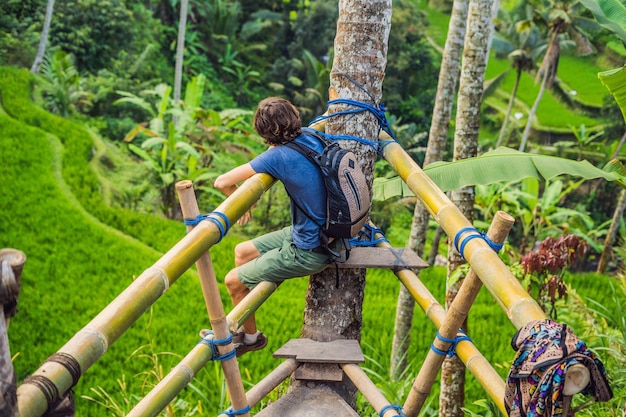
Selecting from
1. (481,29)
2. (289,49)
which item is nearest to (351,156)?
(481,29)

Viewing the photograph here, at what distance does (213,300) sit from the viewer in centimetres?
201

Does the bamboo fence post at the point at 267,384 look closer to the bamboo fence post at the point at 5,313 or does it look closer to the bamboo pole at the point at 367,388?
the bamboo pole at the point at 367,388

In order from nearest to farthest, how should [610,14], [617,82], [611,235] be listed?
1. [617,82]
2. [610,14]
3. [611,235]

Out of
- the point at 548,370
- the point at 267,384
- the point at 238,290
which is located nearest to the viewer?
the point at 548,370

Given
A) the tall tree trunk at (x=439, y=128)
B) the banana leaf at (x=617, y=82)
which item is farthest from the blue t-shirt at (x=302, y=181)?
the tall tree trunk at (x=439, y=128)

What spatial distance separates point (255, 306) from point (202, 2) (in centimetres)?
1612

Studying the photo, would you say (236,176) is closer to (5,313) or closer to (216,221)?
(216,221)

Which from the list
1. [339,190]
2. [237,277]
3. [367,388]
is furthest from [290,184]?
[367,388]

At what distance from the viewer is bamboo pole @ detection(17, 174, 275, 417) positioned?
1343 millimetres

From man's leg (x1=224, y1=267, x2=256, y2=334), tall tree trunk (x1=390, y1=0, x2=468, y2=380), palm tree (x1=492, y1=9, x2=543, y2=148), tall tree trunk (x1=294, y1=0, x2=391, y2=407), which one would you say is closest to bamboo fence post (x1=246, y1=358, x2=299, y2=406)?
tall tree trunk (x1=294, y1=0, x2=391, y2=407)

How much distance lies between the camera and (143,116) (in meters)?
13.1

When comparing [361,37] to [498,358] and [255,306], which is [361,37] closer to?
[255,306]

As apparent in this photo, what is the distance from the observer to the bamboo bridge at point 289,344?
4.86 ft

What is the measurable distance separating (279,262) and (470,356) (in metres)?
0.74
